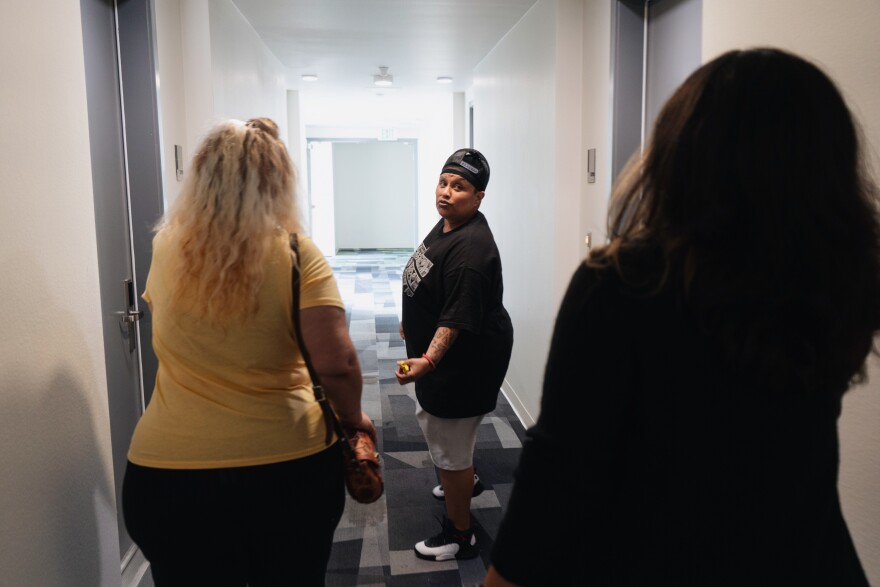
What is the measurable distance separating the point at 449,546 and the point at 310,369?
136cm

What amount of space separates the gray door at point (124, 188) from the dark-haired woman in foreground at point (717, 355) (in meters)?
1.86

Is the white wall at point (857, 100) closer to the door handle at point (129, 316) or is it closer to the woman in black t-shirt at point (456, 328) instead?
the woman in black t-shirt at point (456, 328)

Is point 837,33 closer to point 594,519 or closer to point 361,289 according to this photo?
point 594,519

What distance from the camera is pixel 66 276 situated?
1.59 meters

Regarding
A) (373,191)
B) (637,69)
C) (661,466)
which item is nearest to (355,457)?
(661,466)

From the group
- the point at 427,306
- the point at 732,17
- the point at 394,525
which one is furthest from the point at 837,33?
the point at 394,525

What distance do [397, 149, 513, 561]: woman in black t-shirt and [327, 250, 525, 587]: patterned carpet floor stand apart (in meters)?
0.14

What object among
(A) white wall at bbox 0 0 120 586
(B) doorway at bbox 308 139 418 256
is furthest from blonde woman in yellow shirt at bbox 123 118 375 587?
(B) doorway at bbox 308 139 418 256

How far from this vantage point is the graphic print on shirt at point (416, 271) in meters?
2.31

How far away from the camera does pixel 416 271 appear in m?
2.35

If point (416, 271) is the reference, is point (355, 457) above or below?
below

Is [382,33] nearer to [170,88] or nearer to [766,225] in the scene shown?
[170,88]

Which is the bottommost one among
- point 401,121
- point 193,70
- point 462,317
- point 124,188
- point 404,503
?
point 404,503

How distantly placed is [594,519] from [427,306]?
164 cm
